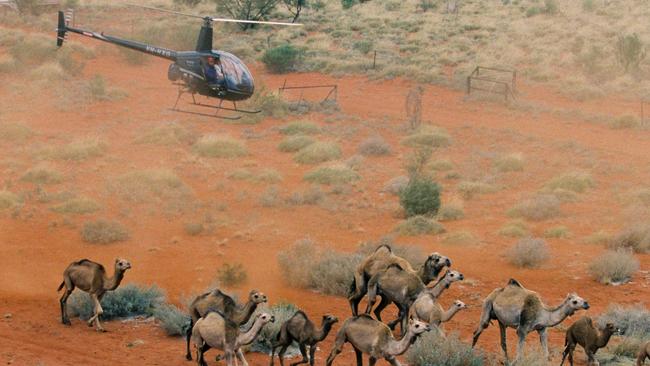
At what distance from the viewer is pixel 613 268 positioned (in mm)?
18219

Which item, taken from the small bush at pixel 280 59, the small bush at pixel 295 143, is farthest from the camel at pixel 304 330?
the small bush at pixel 280 59

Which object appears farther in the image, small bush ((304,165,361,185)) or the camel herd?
small bush ((304,165,361,185))

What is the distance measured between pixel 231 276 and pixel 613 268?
7.57 metres

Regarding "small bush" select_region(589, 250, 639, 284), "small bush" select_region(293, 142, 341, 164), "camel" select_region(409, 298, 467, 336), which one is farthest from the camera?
"small bush" select_region(293, 142, 341, 164)

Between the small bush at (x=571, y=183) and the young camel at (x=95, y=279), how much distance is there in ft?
51.3

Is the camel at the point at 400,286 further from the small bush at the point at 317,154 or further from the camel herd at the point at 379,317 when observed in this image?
the small bush at the point at 317,154

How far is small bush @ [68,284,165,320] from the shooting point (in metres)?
15.0

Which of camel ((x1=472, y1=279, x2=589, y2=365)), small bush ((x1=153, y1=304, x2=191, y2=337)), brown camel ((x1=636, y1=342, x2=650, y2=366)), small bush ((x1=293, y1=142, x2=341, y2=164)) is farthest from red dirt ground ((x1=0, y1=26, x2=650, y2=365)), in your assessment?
brown camel ((x1=636, y1=342, x2=650, y2=366))

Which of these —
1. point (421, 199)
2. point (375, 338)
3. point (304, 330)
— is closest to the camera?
point (375, 338)

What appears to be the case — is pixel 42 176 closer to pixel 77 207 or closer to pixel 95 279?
pixel 77 207

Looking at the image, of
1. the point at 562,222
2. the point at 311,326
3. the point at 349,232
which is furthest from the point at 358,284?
the point at 562,222

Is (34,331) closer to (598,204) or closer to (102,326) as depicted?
(102,326)

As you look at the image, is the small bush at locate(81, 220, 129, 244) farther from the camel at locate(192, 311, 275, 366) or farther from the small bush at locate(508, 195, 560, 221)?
the small bush at locate(508, 195, 560, 221)

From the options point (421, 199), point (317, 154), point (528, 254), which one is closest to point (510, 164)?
point (317, 154)
